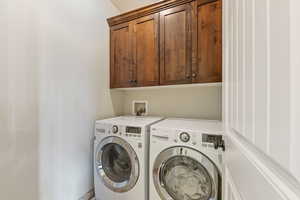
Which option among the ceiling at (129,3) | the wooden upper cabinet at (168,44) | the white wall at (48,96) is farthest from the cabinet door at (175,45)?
the white wall at (48,96)

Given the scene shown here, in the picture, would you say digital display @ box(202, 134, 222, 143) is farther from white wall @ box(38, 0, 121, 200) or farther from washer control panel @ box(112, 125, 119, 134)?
white wall @ box(38, 0, 121, 200)

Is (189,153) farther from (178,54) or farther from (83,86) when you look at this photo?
(83,86)

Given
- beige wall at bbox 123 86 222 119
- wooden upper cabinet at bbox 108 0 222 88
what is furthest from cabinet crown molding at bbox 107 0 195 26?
beige wall at bbox 123 86 222 119

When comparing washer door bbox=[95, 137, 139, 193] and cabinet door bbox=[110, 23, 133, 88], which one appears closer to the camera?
washer door bbox=[95, 137, 139, 193]

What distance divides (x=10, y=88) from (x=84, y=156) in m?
0.92

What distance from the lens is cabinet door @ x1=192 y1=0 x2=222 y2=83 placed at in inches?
54.9

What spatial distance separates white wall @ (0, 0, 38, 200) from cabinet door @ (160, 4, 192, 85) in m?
1.15

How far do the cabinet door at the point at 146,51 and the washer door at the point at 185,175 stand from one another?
2.74 ft

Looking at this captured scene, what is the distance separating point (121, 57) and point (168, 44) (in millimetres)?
647

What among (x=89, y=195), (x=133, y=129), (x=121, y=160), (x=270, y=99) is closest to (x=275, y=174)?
(x=270, y=99)

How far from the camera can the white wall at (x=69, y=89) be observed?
3.93ft

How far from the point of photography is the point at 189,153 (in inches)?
45.1

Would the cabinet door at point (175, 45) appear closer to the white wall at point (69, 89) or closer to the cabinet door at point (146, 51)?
the cabinet door at point (146, 51)

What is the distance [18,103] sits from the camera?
3.37 ft
